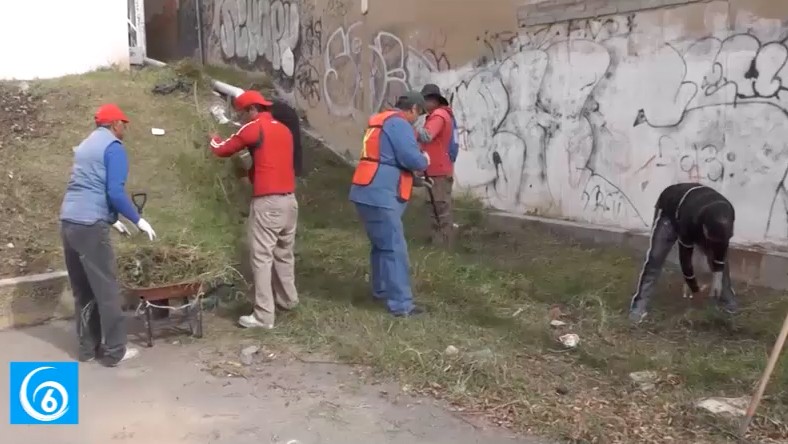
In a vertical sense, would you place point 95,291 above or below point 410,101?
below

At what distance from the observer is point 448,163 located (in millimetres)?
8578

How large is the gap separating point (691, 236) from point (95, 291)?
4.28 m

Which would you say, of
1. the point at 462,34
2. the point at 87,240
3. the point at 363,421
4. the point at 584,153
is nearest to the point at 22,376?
the point at 87,240

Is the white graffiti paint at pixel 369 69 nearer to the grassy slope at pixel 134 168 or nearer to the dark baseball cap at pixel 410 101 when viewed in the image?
the grassy slope at pixel 134 168

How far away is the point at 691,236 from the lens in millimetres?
5898

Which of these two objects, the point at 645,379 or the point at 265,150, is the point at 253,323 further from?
the point at 645,379

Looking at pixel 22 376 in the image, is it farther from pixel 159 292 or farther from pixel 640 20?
pixel 640 20

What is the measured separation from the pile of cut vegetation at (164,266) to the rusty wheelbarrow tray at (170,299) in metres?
0.05

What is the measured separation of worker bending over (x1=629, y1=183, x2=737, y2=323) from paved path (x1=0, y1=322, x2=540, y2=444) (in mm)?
2224

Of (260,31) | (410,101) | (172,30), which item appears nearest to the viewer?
(410,101)

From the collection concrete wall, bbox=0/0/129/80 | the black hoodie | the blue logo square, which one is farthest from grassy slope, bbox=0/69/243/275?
the black hoodie

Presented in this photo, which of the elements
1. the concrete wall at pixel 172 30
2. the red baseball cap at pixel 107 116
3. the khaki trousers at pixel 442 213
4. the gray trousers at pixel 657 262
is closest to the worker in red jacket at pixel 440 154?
the khaki trousers at pixel 442 213

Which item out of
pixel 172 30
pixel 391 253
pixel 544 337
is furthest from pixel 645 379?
pixel 172 30

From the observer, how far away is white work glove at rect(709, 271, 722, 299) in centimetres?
616
